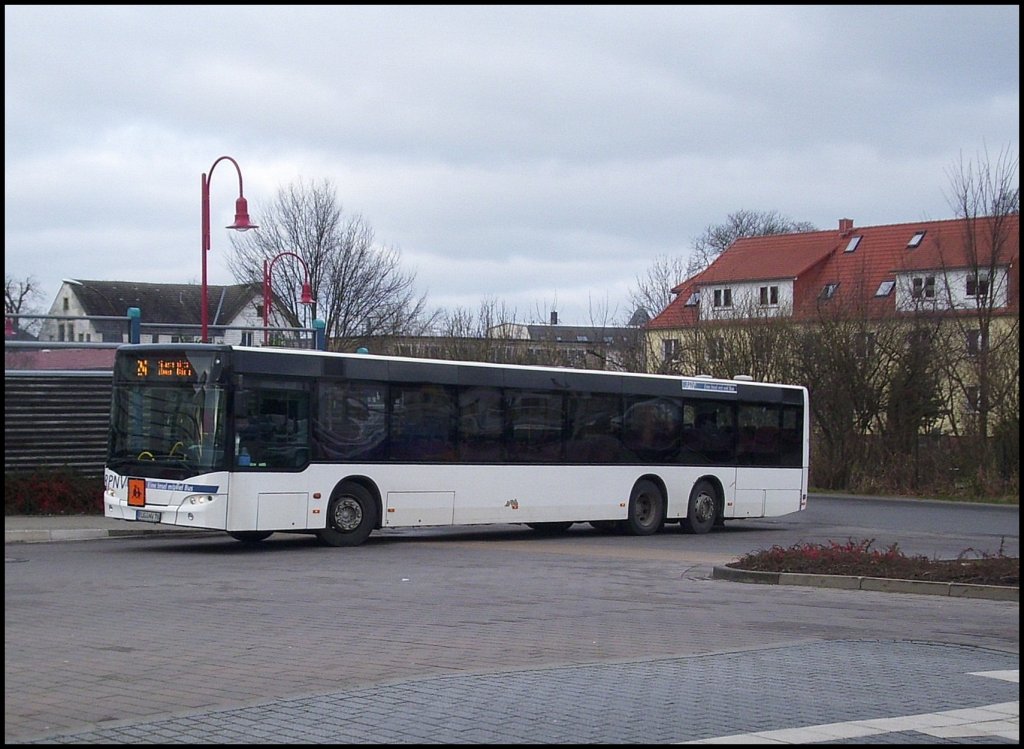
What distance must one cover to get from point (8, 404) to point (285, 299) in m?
30.5

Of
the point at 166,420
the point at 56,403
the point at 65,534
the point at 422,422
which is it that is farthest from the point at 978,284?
the point at 65,534

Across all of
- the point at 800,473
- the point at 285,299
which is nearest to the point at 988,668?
the point at 800,473

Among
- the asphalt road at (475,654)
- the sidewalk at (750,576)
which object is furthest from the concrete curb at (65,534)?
the asphalt road at (475,654)

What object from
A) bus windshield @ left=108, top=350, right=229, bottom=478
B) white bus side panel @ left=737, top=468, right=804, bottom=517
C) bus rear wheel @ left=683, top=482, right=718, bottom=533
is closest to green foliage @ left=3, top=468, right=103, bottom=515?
bus windshield @ left=108, top=350, right=229, bottom=478

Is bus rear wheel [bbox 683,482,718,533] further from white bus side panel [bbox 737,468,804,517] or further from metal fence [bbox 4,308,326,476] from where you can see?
metal fence [bbox 4,308,326,476]

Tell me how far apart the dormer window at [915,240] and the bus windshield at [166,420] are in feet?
164

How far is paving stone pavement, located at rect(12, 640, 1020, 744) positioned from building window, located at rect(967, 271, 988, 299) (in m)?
33.8

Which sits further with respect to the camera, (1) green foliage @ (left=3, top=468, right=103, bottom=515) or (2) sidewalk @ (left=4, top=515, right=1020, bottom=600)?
(1) green foliage @ (left=3, top=468, right=103, bottom=515)

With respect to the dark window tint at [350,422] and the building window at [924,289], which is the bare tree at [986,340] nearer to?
the building window at [924,289]

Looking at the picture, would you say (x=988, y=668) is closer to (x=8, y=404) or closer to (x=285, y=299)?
(x=8, y=404)

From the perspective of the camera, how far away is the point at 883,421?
41281 mm

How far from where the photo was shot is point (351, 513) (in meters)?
20.4

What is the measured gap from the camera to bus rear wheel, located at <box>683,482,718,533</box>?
25.4 metres

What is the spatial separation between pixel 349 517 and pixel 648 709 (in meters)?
12.9
